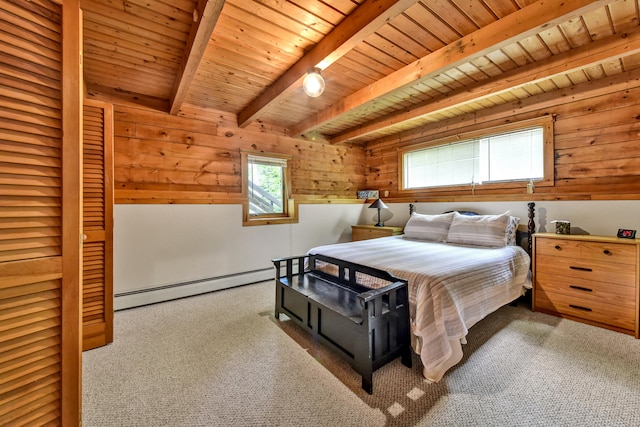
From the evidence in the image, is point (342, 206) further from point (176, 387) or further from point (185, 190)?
point (176, 387)

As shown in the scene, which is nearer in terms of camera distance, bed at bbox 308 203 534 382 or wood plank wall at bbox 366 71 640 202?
bed at bbox 308 203 534 382

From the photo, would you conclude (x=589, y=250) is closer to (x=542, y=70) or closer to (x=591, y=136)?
(x=591, y=136)

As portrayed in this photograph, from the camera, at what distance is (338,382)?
5.26 feet

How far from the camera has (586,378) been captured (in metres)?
1.60

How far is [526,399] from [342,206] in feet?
11.3

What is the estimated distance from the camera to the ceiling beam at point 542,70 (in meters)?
1.92

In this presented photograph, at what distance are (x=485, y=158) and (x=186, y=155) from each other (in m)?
3.84

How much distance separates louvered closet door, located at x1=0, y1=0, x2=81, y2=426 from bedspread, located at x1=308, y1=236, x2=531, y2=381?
170 cm

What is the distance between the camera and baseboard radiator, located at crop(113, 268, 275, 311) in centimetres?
276

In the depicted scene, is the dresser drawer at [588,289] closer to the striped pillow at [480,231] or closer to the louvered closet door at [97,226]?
the striped pillow at [480,231]

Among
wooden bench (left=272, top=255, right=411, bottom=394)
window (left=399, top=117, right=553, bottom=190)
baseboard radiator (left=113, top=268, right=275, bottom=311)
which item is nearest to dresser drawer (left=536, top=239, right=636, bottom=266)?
window (left=399, top=117, right=553, bottom=190)

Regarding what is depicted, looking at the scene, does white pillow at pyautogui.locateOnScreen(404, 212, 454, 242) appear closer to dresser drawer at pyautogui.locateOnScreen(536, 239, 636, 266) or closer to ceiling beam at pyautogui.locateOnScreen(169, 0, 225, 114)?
dresser drawer at pyautogui.locateOnScreen(536, 239, 636, 266)

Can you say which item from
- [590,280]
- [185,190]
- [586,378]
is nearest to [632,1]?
[590,280]

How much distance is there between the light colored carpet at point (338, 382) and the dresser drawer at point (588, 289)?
264mm
